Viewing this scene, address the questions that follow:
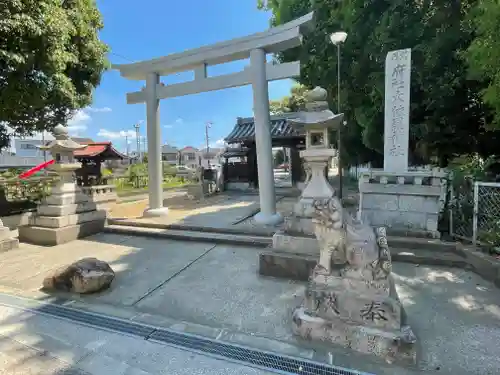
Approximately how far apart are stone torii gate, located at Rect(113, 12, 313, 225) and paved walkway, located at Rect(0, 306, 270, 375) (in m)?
4.21

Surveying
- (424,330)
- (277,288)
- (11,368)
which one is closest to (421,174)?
(424,330)

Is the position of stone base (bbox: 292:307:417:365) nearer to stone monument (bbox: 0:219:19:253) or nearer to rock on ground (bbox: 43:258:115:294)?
rock on ground (bbox: 43:258:115:294)

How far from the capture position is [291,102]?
25688mm

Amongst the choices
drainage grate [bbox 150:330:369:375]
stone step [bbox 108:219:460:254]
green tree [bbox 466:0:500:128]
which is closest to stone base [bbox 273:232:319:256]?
stone step [bbox 108:219:460:254]

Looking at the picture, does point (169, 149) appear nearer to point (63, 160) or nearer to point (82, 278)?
point (63, 160)

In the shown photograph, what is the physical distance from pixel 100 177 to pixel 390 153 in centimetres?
1149

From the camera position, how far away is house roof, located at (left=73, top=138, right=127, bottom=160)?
1182 centimetres

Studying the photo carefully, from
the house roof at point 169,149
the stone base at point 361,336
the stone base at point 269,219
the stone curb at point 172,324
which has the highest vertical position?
the house roof at point 169,149

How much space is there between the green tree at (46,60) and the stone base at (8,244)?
2.99m

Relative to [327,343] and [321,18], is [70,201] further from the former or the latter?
[321,18]

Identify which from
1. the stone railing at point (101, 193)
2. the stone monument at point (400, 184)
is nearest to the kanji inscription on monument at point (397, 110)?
the stone monument at point (400, 184)

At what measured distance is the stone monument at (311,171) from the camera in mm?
4156

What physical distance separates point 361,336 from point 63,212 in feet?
21.9

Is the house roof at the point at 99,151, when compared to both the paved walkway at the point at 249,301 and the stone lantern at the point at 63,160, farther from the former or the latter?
the paved walkway at the point at 249,301
